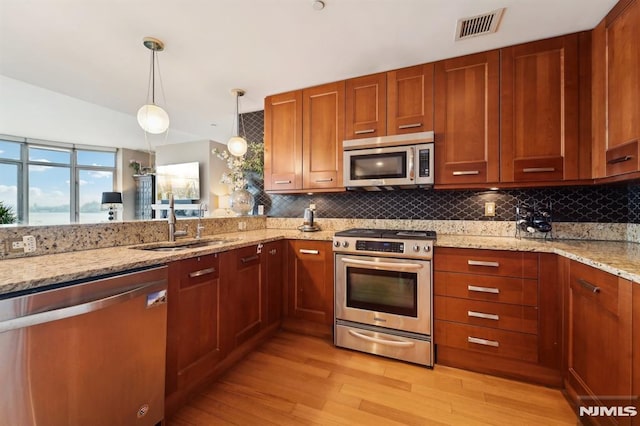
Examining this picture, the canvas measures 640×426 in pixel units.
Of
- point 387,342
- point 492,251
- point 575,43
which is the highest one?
point 575,43

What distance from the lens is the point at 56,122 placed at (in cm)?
451

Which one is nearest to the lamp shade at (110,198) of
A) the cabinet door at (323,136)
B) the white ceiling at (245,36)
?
the white ceiling at (245,36)

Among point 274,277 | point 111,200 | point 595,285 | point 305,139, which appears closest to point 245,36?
point 305,139

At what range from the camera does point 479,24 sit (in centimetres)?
172

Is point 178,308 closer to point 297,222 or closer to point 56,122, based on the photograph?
point 297,222

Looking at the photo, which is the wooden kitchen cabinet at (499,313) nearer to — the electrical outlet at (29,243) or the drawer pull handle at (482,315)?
the drawer pull handle at (482,315)

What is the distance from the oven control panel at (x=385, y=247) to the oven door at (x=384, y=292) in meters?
0.05

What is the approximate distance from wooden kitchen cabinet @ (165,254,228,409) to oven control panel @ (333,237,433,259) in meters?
0.97

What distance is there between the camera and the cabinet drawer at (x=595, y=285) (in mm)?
1146

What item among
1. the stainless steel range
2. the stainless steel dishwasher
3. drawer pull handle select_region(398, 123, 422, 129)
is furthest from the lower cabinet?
drawer pull handle select_region(398, 123, 422, 129)

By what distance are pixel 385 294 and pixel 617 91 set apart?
1.93 meters

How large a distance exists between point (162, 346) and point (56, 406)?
40 centimetres

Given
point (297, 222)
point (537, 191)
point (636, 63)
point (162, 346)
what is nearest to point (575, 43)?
point (636, 63)

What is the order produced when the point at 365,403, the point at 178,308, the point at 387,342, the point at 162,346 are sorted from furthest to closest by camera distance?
1. the point at 387,342
2. the point at 365,403
3. the point at 178,308
4. the point at 162,346
